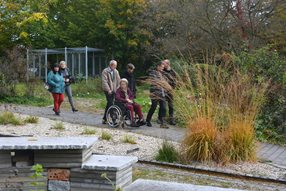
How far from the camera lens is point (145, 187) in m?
3.49

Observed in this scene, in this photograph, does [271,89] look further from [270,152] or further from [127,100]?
[127,100]

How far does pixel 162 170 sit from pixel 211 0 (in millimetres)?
14165

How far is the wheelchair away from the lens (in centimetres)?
1245

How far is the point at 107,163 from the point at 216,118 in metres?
2.99

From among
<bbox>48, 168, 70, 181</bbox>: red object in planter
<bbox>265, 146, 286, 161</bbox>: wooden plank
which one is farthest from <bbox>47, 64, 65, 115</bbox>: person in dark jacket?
<bbox>48, 168, 70, 181</bbox>: red object in planter

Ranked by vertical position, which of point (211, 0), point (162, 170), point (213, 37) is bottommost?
point (162, 170)

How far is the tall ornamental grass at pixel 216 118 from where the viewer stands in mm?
8359

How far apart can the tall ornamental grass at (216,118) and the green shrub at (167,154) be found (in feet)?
0.48

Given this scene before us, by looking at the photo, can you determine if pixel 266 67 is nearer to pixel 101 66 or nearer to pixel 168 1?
pixel 168 1

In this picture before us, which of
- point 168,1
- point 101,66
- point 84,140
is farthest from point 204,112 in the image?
point 101,66

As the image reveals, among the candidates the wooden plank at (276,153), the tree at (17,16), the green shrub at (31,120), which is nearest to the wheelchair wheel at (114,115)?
the green shrub at (31,120)

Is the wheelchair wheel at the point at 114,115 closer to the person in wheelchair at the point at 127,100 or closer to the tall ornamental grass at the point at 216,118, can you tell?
the person in wheelchair at the point at 127,100

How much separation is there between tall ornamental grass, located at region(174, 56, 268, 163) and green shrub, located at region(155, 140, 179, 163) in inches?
5.7

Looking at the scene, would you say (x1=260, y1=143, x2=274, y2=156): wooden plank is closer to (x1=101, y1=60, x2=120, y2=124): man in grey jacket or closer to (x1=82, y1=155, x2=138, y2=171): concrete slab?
(x1=101, y1=60, x2=120, y2=124): man in grey jacket
